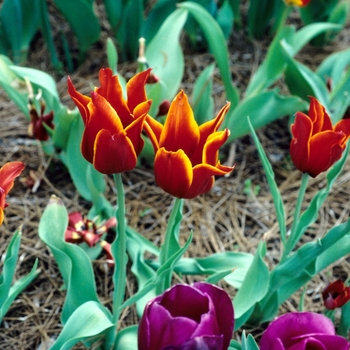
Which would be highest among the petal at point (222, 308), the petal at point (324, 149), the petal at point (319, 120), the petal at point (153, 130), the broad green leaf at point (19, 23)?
the petal at point (153, 130)

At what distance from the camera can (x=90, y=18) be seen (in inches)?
81.8

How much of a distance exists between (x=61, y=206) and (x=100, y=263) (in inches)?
13.3

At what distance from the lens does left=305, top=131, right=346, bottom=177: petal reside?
1036mm

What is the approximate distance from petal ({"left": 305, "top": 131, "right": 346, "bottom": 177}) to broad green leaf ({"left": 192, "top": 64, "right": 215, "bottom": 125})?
73 centimetres

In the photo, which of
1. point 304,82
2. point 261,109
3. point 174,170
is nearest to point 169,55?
point 261,109

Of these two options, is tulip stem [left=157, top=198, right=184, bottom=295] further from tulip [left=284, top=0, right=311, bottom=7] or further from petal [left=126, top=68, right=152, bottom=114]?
tulip [left=284, top=0, right=311, bottom=7]

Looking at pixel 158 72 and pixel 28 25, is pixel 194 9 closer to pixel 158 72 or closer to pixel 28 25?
pixel 158 72

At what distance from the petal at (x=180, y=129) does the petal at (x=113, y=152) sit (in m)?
0.07

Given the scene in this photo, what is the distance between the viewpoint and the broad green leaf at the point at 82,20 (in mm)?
2008

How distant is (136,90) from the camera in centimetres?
90

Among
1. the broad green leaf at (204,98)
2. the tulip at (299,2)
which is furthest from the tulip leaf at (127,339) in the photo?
the tulip at (299,2)

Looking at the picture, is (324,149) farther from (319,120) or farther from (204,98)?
(204,98)

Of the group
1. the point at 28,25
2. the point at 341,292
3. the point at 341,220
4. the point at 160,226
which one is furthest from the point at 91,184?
the point at 28,25

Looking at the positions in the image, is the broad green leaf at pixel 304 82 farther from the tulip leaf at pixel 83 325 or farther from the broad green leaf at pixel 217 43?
the tulip leaf at pixel 83 325
